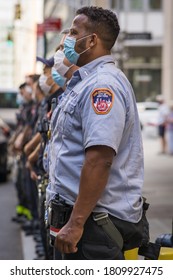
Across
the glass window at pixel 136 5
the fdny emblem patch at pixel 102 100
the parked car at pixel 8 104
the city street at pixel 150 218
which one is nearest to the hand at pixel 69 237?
the fdny emblem patch at pixel 102 100

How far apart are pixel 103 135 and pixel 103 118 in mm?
77

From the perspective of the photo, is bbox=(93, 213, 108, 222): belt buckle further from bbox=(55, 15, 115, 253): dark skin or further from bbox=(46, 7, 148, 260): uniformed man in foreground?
bbox=(55, 15, 115, 253): dark skin

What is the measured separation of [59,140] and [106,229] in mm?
485

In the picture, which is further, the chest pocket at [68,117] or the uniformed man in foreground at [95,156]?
the chest pocket at [68,117]

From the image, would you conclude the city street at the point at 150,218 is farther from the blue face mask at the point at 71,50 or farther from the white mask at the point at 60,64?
the blue face mask at the point at 71,50

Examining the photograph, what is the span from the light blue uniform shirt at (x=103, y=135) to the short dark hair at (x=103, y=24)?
98 mm

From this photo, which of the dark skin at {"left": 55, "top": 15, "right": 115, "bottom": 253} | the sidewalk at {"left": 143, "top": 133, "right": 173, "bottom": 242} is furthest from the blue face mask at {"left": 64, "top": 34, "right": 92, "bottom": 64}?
the sidewalk at {"left": 143, "top": 133, "right": 173, "bottom": 242}

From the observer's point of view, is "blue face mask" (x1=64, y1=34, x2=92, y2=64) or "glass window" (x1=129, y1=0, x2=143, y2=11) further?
"glass window" (x1=129, y1=0, x2=143, y2=11)

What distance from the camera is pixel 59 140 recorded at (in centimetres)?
353

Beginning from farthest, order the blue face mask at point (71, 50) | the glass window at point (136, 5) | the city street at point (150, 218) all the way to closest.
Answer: the glass window at point (136, 5)
the city street at point (150, 218)
the blue face mask at point (71, 50)

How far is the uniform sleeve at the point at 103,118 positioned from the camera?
326cm

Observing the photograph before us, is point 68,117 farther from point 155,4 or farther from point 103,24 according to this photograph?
point 155,4

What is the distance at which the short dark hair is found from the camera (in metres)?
3.50
